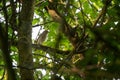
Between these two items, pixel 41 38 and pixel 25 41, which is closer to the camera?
pixel 25 41

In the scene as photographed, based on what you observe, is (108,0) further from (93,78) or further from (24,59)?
(24,59)

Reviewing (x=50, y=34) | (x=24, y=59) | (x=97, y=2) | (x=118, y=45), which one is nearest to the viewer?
(x=118, y=45)

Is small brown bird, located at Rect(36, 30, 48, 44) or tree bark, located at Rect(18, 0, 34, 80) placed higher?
tree bark, located at Rect(18, 0, 34, 80)

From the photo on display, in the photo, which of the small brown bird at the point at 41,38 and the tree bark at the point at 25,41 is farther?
the small brown bird at the point at 41,38

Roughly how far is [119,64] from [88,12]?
3757mm

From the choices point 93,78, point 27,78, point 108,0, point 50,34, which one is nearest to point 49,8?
point 50,34

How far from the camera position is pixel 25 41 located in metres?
2.89

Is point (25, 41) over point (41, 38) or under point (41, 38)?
over

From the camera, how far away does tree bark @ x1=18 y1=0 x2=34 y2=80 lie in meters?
2.85

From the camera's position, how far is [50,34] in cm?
498

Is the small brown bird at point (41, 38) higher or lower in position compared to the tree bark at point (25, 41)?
lower

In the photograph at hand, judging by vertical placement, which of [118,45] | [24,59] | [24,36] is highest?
Answer: [118,45]

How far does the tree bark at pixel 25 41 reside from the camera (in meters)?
2.85

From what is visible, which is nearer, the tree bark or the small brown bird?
the tree bark
